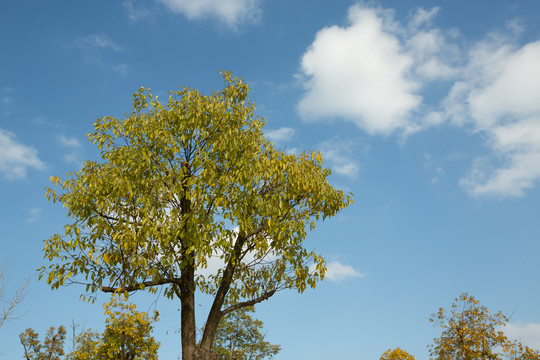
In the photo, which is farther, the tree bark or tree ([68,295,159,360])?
tree ([68,295,159,360])

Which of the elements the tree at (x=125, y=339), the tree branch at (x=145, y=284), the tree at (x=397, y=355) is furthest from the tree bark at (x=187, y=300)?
the tree at (x=397, y=355)

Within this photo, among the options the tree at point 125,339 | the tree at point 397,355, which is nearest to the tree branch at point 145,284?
the tree at point 125,339

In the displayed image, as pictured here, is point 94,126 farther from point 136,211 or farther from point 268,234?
point 268,234

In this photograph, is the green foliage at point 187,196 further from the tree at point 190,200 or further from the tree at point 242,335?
the tree at point 242,335

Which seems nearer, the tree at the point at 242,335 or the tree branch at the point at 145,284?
the tree branch at the point at 145,284

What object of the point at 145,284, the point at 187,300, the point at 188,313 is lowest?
the point at 188,313

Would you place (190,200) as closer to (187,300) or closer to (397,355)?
(187,300)

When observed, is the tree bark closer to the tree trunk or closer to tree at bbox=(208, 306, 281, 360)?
the tree trunk

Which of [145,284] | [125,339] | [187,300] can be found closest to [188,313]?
[187,300]

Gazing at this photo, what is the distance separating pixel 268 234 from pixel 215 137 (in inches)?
131

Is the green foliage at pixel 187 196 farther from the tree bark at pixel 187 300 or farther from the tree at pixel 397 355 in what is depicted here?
the tree at pixel 397 355

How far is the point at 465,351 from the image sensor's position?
24.3 metres

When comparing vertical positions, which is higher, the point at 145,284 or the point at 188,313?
the point at 145,284

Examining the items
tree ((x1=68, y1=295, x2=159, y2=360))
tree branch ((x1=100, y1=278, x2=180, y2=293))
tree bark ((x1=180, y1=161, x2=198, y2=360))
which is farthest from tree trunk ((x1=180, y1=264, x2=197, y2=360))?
tree ((x1=68, y1=295, x2=159, y2=360))
